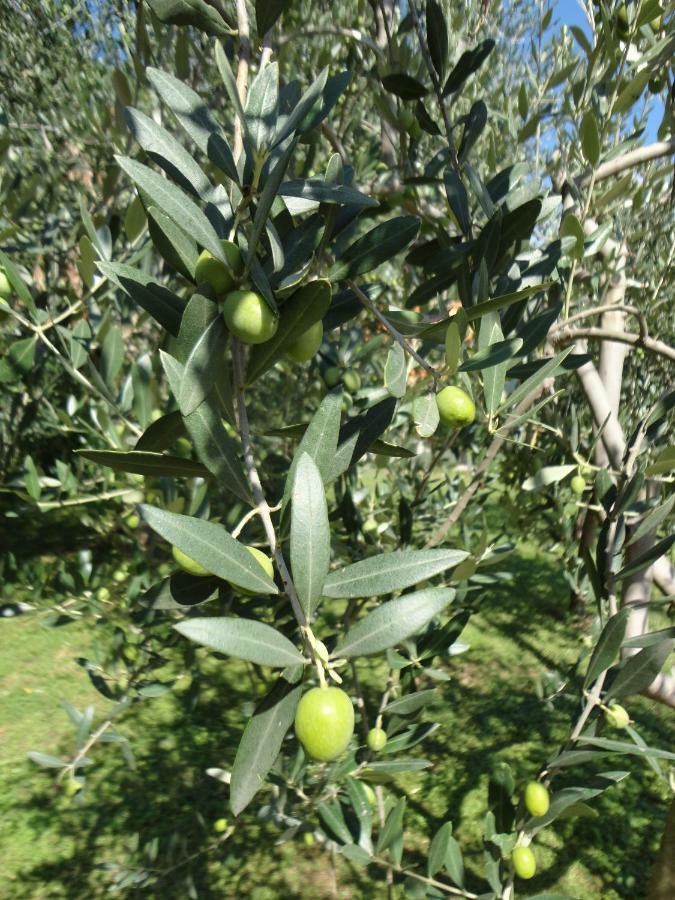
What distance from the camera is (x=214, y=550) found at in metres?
0.72

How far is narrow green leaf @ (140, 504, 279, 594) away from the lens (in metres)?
0.70

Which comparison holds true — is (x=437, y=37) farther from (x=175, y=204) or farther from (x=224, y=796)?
(x=224, y=796)

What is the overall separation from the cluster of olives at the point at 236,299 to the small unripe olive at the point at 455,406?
0.35m

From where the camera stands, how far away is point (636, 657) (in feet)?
4.20

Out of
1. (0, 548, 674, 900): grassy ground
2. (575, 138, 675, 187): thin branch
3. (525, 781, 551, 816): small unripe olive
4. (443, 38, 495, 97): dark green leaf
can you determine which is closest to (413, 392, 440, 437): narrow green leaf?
(443, 38, 495, 97): dark green leaf

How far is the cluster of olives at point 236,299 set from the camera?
0.75m

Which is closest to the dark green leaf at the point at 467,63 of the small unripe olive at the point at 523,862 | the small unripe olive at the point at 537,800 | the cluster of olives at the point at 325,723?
the cluster of olives at the point at 325,723

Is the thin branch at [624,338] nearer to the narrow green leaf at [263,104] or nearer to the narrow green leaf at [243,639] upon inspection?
the narrow green leaf at [263,104]

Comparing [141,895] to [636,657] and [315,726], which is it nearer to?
[636,657]

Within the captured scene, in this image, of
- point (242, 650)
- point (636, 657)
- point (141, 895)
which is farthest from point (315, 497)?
point (141, 895)

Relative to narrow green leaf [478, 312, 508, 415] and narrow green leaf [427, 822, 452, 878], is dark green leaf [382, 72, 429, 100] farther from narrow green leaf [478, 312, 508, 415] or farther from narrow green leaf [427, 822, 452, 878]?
narrow green leaf [427, 822, 452, 878]

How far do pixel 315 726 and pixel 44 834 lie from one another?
3957 mm

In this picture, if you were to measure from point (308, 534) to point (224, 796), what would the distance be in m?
4.29

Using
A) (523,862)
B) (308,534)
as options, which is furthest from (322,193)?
(523,862)
